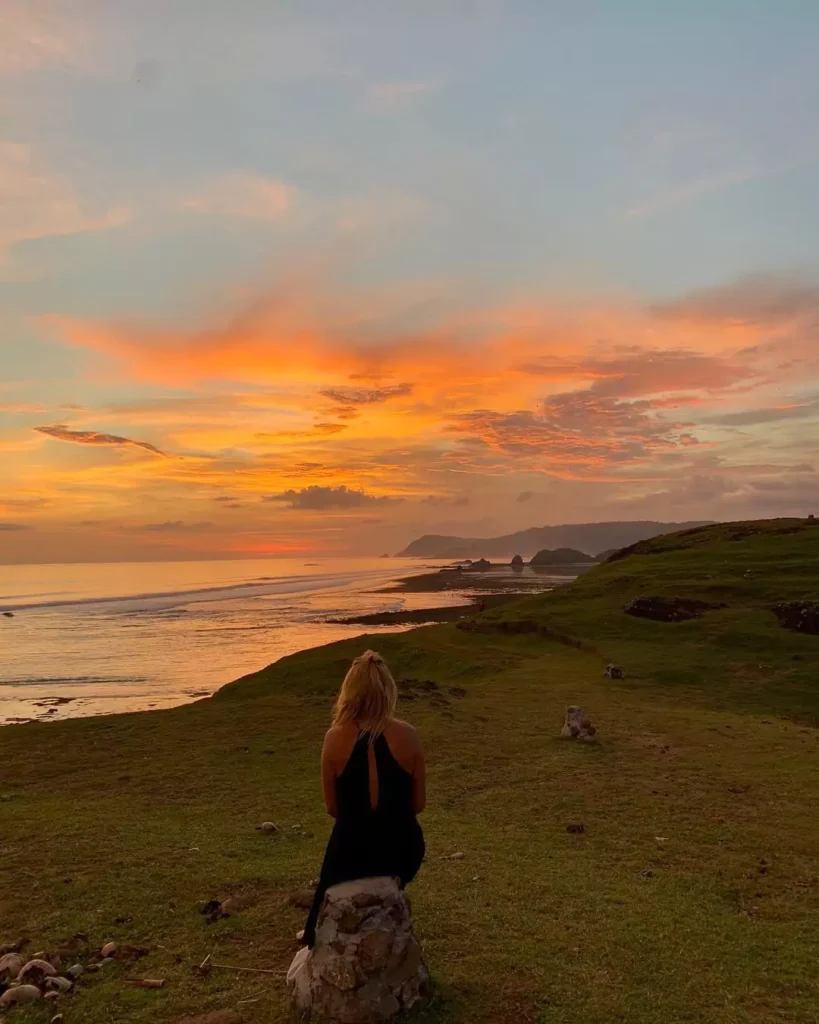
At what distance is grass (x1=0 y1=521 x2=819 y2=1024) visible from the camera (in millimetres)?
→ 7027

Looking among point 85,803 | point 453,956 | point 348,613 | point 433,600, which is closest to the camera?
point 453,956

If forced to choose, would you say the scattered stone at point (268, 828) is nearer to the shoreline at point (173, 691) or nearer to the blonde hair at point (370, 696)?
the blonde hair at point (370, 696)

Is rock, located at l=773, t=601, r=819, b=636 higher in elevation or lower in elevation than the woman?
lower

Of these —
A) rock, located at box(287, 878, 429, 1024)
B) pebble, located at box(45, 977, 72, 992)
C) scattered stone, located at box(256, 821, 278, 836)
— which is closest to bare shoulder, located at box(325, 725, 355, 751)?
rock, located at box(287, 878, 429, 1024)

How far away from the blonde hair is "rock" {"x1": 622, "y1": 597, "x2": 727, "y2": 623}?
33569 mm

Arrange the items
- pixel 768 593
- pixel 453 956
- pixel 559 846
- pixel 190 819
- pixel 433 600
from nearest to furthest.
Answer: pixel 453 956, pixel 559 846, pixel 190 819, pixel 768 593, pixel 433 600

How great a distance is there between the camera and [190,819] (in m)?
13.0

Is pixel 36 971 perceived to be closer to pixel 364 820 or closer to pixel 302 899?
pixel 302 899

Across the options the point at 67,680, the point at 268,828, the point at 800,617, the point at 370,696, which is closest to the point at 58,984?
the point at 370,696

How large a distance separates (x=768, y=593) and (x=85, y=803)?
37.9m

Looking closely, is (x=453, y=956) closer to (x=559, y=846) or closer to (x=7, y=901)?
(x=559, y=846)

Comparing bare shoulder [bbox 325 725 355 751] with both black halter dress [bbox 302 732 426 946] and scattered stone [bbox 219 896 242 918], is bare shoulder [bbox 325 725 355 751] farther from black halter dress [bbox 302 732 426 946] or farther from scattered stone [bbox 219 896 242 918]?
scattered stone [bbox 219 896 242 918]

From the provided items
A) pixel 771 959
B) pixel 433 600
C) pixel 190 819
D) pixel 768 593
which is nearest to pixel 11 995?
pixel 190 819

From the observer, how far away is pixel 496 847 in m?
11.2
